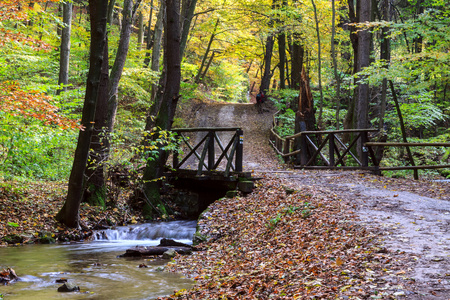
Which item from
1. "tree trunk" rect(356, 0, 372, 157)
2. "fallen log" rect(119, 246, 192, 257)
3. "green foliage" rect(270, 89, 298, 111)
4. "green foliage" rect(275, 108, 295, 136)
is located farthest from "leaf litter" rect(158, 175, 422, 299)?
"green foliage" rect(270, 89, 298, 111)

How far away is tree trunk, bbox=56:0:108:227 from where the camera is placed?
801 cm

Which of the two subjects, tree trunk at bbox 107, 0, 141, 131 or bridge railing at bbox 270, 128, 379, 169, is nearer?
tree trunk at bbox 107, 0, 141, 131

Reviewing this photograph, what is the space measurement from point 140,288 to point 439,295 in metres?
3.93

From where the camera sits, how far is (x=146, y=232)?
33.4 ft

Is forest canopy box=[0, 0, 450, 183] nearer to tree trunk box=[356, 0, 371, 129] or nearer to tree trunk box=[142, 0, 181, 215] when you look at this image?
tree trunk box=[356, 0, 371, 129]

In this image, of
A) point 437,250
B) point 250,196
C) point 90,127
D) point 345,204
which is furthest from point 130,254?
point 437,250

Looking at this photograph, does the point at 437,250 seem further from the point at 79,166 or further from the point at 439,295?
the point at 79,166

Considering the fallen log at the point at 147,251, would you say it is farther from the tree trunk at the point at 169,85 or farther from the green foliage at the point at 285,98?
the green foliage at the point at 285,98

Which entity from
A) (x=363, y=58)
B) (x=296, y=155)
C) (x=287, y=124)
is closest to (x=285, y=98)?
(x=287, y=124)

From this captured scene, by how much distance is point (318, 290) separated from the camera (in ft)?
12.6

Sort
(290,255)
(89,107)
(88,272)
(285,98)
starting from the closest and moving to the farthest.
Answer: (290,255) → (88,272) → (89,107) → (285,98)

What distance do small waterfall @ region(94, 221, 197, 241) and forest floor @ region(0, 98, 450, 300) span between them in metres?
0.49

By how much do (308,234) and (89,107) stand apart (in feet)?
17.7

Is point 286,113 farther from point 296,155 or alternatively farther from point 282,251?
point 282,251
